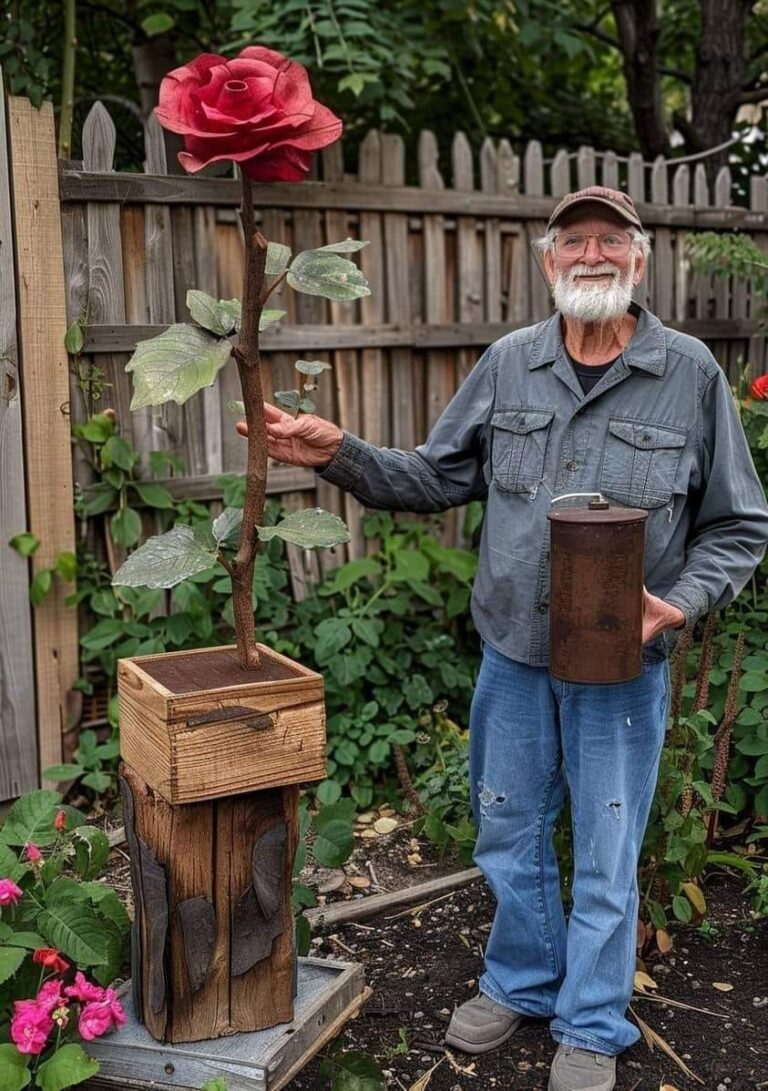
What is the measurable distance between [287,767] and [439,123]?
16.3ft

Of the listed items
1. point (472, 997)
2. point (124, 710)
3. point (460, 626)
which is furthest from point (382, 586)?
point (124, 710)

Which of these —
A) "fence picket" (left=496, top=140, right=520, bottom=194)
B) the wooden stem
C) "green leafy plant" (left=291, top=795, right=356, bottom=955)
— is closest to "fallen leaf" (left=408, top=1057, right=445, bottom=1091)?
"green leafy plant" (left=291, top=795, right=356, bottom=955)

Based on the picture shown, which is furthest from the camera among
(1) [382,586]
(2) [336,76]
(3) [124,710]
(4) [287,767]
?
(2) [336,76]

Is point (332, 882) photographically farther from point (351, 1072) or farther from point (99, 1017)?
point (99, 1017)

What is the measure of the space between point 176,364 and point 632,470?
1036mm

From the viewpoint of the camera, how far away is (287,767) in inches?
89.9

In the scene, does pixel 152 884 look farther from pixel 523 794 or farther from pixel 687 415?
pixel 687 415

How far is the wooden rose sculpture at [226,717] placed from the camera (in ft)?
6.59

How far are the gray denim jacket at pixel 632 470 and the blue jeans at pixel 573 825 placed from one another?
13 centimetres

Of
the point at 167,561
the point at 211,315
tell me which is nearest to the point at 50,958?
the point at 167,561

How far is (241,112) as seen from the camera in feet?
6.43

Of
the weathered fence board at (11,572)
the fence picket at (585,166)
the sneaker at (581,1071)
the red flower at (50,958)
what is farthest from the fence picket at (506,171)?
the red flower at (50,958)

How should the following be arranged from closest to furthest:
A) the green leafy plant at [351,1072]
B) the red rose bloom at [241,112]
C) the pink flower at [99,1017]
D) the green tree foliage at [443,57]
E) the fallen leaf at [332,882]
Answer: the red rose bloom at [241,112] < the pink flower at [99,1017] < the green leafy plant at [351,1072] < the fallen leaf at [332,882] < the green tree foliage at [443,57]

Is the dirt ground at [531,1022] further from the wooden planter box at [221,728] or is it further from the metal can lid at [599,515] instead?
the metal can lid at [599,515]
